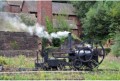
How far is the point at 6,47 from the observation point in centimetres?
2375

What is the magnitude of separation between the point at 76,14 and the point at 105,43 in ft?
52.6

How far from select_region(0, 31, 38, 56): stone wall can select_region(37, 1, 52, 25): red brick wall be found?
9.49 metres

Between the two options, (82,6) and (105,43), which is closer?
(105,43)

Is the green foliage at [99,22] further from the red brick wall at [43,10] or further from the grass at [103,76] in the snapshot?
the grass at [103,76]

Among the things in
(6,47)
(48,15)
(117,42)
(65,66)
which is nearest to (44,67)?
(65,66)

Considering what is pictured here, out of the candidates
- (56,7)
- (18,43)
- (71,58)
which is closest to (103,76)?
Answer: (71,58)

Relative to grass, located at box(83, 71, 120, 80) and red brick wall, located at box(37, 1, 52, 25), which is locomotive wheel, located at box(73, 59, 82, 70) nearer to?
grass, located at box(83, 71, 120, 80)

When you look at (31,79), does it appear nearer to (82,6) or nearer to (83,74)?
(83,74)

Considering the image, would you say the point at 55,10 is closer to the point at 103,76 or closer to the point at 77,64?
the point at 77,64

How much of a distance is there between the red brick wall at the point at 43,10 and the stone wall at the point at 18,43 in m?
9.49

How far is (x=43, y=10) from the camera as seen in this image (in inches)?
1358

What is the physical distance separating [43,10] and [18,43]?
11.0 m

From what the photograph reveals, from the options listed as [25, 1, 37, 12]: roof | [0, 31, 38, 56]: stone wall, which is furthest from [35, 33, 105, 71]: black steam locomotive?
[25, 1, 37, 12]: roof

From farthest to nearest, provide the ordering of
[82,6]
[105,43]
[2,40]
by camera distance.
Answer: [82,6]
[105,43]
[2,40]
